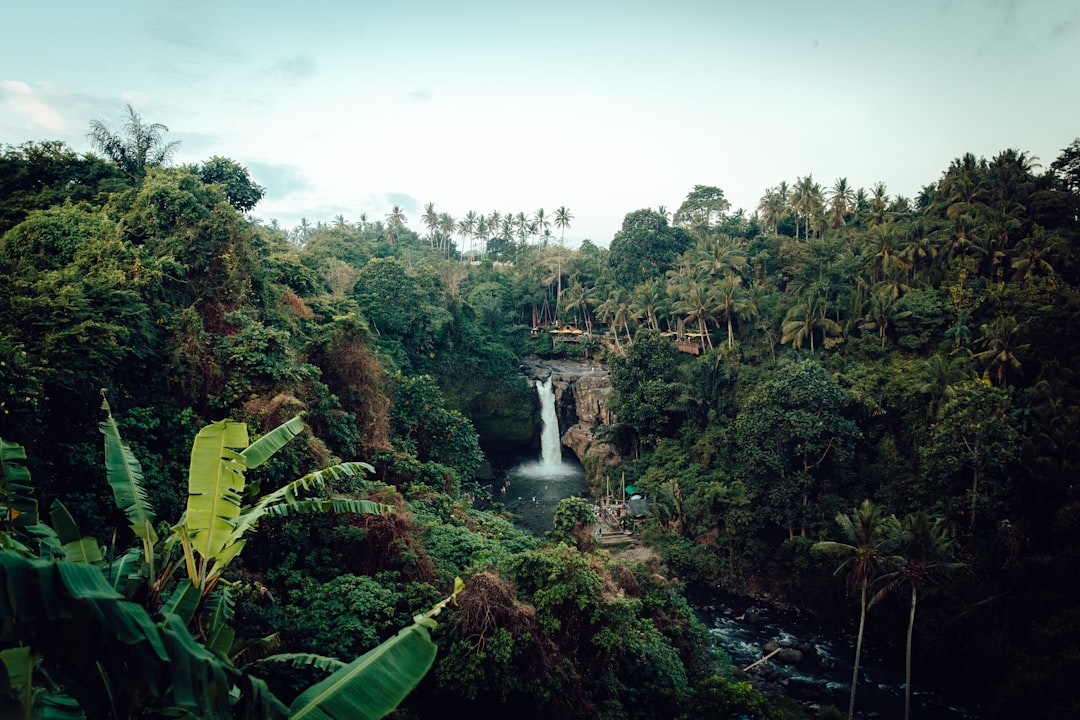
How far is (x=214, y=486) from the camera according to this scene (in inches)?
230

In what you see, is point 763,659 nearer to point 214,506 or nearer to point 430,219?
point 214,506

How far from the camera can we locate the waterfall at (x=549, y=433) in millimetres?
41438

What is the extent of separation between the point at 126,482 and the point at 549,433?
121 feet

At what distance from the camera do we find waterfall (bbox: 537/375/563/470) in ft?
136

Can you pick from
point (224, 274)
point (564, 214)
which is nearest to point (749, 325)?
point (224, 274)

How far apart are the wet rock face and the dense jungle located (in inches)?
32.2

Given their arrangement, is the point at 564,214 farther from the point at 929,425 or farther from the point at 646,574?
the point at 646,574

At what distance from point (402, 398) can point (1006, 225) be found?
94.2ft

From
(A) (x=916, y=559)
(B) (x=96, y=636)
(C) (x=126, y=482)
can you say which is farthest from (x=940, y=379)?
(B) (x=96, y=636)

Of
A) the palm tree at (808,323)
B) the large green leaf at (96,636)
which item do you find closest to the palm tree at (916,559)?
the palm tree at (808,323)

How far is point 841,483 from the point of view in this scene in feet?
79.1

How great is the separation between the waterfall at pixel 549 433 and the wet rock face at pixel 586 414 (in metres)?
0.40

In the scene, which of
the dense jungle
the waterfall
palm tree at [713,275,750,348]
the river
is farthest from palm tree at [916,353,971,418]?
the waterfall

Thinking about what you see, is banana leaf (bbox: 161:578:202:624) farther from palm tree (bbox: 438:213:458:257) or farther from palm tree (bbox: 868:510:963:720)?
palm tree (bbox: 438:213:458:257)
